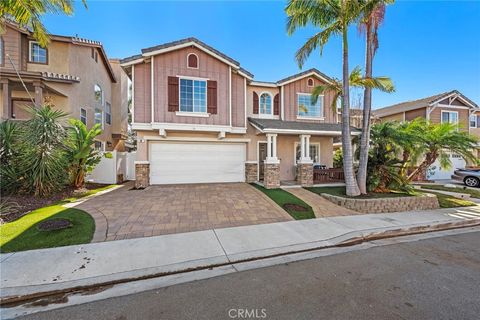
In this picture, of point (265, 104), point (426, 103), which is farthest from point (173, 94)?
point (426, 103)

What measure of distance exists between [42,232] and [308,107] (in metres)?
13.3

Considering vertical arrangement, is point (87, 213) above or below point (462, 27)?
below

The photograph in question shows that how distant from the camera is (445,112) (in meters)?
18.0

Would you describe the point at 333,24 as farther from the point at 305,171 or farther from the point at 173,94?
the point at 173,94

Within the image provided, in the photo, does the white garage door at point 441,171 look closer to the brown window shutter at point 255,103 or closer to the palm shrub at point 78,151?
the brown window shutter at point 255,103

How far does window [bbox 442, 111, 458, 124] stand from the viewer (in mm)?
17938

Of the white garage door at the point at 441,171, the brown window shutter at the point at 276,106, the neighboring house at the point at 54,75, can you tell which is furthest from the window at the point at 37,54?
the white garage door at the point at 441,171

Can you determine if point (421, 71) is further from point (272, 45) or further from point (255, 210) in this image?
point (255, 210)

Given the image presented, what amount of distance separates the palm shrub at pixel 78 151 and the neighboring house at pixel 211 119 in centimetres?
208

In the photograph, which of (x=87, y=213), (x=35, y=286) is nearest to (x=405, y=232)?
(x=35, y=286)

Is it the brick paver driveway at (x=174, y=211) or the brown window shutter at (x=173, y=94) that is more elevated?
the brown window shutter at (x=173, y=94)

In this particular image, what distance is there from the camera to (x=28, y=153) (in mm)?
7832

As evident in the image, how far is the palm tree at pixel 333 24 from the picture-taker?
8.17 metres

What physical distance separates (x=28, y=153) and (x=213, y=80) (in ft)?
27.0
